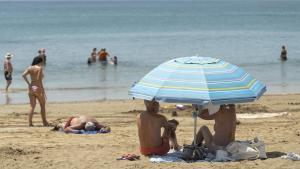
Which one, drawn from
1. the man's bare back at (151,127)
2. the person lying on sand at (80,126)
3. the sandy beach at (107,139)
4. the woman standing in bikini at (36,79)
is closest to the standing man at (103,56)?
the sandy beach at (107,139)

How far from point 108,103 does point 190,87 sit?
33.0ft

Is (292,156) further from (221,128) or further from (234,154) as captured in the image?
(221,128)

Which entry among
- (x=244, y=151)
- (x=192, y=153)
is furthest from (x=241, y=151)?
(x=192, y=153)

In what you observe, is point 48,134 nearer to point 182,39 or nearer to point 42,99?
point 42,99

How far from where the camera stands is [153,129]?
8.78 meters

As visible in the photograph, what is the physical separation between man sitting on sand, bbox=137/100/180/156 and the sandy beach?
212 mm

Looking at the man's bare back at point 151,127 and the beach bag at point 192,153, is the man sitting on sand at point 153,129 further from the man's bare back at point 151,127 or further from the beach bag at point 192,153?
the beach bag at point 192,153

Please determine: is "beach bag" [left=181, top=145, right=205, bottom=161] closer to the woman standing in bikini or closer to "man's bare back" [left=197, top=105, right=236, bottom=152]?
"man's bare back" [left=197, top=105, right=236, bottom=152]

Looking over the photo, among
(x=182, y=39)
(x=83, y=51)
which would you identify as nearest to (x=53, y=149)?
(x=83, y=51)

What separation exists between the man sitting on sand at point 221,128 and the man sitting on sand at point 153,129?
458 millimetres

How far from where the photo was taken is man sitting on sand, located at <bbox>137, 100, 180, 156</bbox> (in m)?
Answer: 8.77

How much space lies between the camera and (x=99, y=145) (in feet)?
33.1

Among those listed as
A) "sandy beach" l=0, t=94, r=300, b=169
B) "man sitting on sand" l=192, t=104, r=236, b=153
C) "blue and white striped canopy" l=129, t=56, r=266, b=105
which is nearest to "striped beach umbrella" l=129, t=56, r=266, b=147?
"blue and white striped canopy" l=129, t=56, r=266, b=105

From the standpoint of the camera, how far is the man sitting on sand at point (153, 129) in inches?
345
